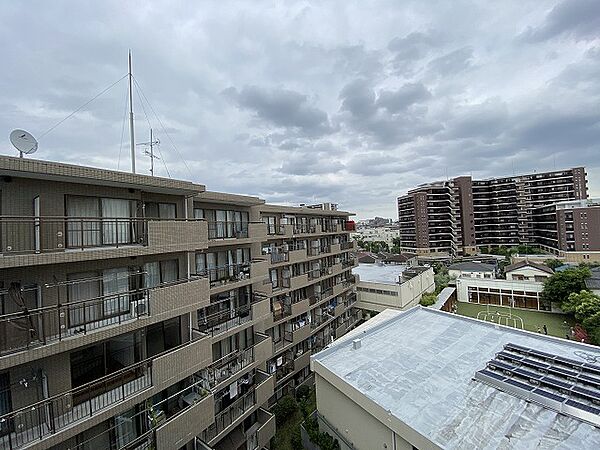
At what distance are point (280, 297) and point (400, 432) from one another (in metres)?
9.73

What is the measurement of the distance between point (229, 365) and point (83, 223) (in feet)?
23.9

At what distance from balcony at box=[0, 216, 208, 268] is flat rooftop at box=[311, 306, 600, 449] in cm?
717

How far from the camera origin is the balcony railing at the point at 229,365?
10.6m

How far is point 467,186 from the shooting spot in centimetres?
7262

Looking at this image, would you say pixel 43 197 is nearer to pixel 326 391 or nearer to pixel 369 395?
pixel 369 395

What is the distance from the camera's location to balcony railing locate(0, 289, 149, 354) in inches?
236

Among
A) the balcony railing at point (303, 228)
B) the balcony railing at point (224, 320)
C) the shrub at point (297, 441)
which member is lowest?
the shrub at point (297, 441)

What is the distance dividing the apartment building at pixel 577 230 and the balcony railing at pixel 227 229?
63.7m

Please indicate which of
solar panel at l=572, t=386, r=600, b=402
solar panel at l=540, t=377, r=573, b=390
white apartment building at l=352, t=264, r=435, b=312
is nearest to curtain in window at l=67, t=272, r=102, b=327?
solar panel at l=540, t=377, r=573, b=390

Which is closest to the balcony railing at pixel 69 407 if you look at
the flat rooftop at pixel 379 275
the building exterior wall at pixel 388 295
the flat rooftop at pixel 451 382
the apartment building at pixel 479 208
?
the flat rooftop at pixel 451 382

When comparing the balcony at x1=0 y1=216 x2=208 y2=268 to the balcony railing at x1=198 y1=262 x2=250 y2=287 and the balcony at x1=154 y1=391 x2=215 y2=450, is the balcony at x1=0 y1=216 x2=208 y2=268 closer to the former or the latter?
the balcony railing at x1=198 y1=262 x2=250 y2=287

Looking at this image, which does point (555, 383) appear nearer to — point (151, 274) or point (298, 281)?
point (298, 281)

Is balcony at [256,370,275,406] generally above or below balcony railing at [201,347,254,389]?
below

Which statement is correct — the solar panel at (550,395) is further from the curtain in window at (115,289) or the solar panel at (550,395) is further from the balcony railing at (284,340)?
the curtain in window at (115,289)
